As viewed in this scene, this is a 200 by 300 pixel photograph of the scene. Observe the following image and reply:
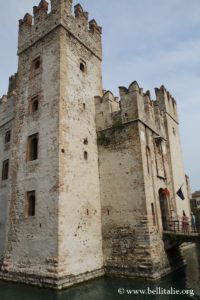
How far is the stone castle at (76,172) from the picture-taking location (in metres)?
12.1

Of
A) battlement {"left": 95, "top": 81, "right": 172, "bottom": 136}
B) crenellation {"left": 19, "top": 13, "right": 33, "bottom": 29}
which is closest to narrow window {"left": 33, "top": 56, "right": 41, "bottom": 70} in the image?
crenellation {"left": 19, "top": 13, "right": 33, "bottom": 29}

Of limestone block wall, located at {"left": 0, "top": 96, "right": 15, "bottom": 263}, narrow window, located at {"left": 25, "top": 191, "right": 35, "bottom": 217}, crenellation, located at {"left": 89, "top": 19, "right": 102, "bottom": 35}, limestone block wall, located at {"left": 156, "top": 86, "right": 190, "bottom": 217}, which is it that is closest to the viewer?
narrow window, located at {"left": 25, "top": 191, "right": 35, "bottom": 217}

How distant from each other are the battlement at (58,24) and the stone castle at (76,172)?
73 mm

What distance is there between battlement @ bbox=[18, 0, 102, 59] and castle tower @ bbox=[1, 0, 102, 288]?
0.07 metres

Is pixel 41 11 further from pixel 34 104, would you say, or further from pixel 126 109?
pixel 126 109

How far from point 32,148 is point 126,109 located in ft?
18.4

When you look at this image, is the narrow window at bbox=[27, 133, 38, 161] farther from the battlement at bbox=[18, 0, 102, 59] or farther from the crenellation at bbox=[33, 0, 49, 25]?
the crenellation at bbox=[33, 0, 49, 25]

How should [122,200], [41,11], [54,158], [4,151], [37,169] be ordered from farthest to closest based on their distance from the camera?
[4,151], [41,11], [122,200], [37,169], [54,158]

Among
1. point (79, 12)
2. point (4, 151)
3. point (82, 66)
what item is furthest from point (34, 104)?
point (79, 12)

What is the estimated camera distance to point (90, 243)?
1316cm

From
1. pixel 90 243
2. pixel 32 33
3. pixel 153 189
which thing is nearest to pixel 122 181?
pixel 153 189

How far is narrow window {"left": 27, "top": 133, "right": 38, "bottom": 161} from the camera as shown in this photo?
14031 mm

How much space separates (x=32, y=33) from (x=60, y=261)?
43.2ft

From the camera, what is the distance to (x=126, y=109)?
14953 mm
